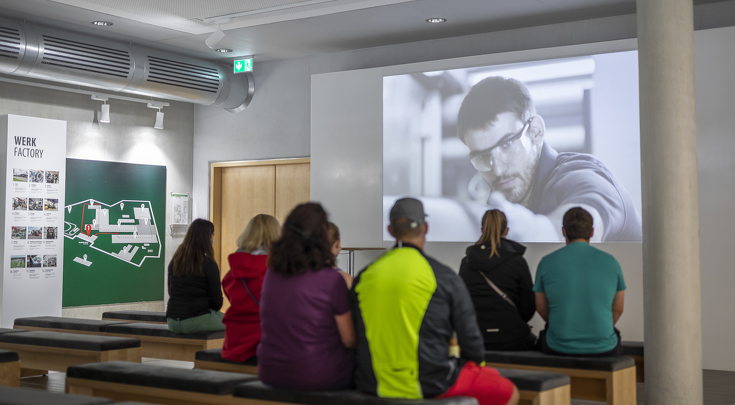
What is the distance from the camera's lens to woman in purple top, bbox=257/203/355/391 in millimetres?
2832

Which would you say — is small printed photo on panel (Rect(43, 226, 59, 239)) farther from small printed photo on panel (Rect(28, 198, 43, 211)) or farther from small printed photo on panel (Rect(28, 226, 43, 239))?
small printed photo on panel (Rect(28, 198, 43, 211))

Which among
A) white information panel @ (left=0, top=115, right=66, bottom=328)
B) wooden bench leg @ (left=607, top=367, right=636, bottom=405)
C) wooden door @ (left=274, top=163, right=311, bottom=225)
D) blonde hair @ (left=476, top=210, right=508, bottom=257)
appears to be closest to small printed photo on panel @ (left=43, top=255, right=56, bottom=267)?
white information panel @ (left=0, top=115, right=66, bottom=328)

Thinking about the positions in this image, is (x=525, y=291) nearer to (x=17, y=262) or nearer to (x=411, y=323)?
(x=411, y=323)

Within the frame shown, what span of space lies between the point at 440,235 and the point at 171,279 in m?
2.91

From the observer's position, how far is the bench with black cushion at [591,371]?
3.79 metres

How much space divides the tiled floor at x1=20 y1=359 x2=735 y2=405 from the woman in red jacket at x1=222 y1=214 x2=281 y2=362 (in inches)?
72.2

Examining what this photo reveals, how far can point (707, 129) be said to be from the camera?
599 centimetres

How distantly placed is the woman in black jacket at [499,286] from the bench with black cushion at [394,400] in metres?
0.71

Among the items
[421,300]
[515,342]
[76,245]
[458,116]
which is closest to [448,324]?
[421,300]

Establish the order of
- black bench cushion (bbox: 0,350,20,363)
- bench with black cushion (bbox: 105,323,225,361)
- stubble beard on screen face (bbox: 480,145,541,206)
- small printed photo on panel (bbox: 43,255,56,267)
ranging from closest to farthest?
black bench cushion (bbox: 0,350,20,363) < bench with black cushion (bbox: 105,323,225,361) < stubble beard on screen face (bbox: 480,145,541,206) < small printed photo on panel (bbox: 43,255,56,267)

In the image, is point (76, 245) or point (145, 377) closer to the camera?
point (145, 377)

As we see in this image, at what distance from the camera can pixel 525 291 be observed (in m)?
4.14

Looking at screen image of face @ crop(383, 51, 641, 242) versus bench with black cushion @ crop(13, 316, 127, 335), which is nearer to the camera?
bench with black cushion @ crop(13, 316, 127, 335)

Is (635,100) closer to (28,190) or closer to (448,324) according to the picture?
(448,324)
